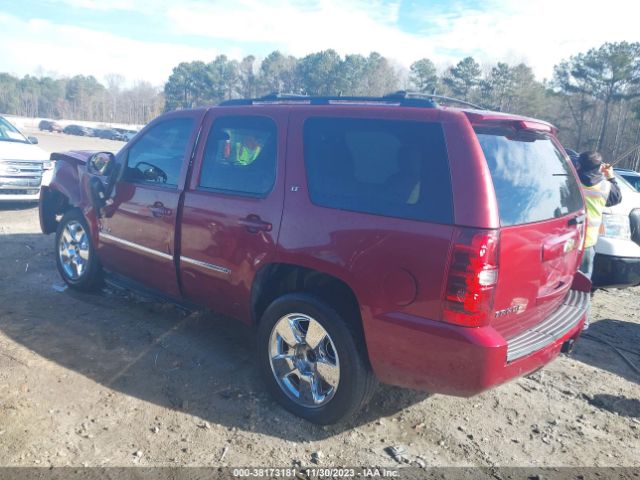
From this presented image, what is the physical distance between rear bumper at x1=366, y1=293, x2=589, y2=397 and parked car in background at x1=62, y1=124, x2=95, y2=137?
230ft

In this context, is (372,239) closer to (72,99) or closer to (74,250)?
(74,250)

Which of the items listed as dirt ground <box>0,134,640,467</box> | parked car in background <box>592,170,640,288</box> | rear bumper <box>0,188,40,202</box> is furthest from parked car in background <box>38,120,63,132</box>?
parked car in background <box>592,170,640,288</box>

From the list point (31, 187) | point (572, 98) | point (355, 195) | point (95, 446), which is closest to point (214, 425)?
point (95, 446)

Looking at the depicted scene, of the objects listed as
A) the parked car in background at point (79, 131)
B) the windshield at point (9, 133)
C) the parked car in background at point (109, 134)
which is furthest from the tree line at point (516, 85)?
the parked car in background at point (79, 131)

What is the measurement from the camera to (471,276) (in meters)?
2.49

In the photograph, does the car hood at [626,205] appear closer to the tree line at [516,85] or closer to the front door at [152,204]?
the front door at [152,204]

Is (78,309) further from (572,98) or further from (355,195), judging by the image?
(572,98)

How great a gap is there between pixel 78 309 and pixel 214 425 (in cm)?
241

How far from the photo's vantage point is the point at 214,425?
3.14m

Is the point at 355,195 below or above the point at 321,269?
above

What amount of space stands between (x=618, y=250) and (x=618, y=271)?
0.24 m

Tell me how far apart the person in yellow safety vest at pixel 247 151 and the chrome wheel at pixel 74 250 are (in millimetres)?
2303

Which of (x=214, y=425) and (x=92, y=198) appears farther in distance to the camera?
(x=92, y=198)

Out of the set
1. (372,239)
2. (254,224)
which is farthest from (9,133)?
(372,239)
